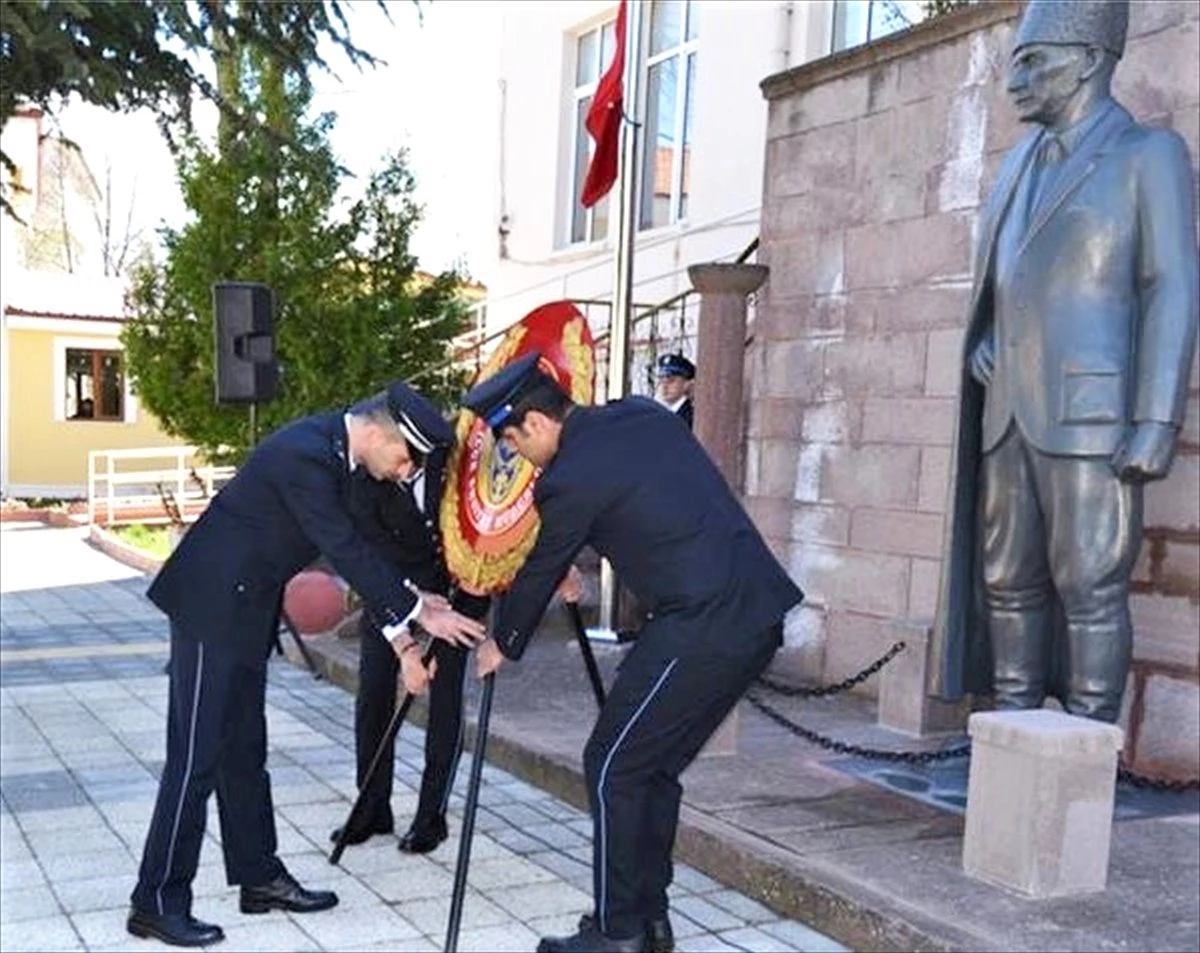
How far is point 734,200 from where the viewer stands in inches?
457

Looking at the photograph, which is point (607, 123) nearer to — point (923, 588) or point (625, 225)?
point (625, 225)

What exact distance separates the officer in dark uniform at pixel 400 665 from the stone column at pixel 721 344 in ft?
7.75

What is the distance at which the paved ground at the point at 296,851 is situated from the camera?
164 inches

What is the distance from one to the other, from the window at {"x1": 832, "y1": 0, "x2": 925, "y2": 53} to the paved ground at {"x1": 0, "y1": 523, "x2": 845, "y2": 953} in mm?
6302

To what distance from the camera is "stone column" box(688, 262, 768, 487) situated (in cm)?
691

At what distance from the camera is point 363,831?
4988mm

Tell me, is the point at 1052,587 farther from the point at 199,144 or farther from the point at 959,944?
the point at 199,144

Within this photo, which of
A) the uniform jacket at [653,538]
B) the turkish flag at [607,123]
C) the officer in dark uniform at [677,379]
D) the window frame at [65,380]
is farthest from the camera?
the window frame at [65,380]

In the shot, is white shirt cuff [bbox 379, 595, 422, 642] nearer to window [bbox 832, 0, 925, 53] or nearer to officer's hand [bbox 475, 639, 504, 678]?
officer's hand [bbox 475, 639, 504, 678]

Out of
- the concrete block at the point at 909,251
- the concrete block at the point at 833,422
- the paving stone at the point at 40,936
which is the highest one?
the concrete block at the point at 909,251

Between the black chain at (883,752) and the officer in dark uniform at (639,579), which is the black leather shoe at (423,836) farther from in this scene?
the black chain at (883,752)

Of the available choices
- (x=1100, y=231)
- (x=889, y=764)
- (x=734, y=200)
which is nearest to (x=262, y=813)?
(x=889, y=764)

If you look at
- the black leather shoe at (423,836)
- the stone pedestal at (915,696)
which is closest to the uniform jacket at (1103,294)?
the stone pedestal at (915,696)

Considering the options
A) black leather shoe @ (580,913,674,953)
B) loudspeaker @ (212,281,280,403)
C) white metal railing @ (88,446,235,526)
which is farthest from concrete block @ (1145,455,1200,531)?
white metal railing @ (88,446,235,526)
